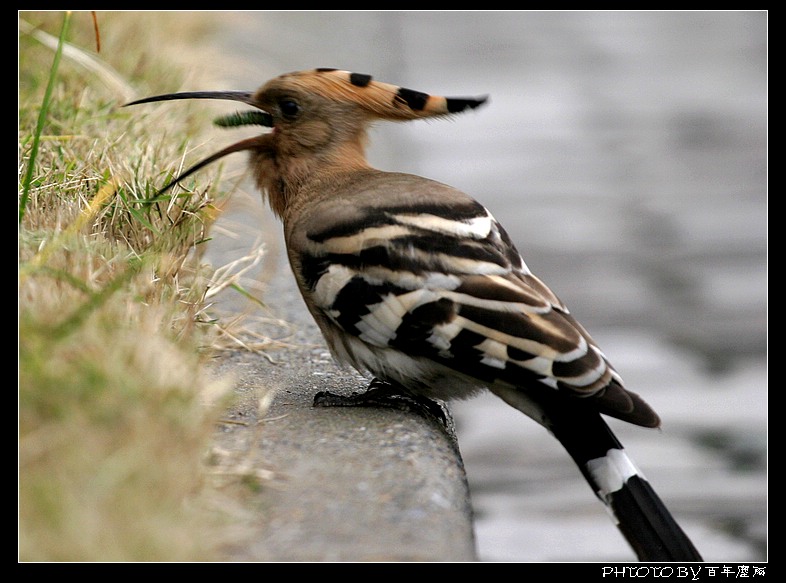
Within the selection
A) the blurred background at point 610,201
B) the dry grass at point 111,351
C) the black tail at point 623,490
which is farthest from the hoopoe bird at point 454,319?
the blurred background at point 610,201

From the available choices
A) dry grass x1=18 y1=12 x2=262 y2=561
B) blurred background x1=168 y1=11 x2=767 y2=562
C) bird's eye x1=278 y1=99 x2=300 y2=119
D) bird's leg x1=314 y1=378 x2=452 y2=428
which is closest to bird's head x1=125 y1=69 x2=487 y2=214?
bird's eye x1=278 y1=99 x2=300 y2=119

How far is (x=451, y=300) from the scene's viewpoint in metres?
2.86

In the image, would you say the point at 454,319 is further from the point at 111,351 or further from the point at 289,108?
the point at 289,108

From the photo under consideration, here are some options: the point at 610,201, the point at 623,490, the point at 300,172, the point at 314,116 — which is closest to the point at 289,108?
the point at 314,116

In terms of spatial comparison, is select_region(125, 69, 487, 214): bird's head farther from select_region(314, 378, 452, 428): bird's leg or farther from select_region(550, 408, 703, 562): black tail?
select_region(550, 408, 703, 562): black tail

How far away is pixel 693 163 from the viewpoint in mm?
7875

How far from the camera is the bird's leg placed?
303 cm

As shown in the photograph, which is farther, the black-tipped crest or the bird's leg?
the black-tipped crest

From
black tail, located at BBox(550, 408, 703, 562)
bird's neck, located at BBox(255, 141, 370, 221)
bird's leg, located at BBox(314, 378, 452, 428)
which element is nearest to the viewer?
black tail, located at BBox(550, 408, 703, 562)

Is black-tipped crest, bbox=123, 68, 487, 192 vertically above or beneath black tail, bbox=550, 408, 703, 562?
above

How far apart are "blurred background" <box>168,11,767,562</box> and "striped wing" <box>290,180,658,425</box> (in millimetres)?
793
